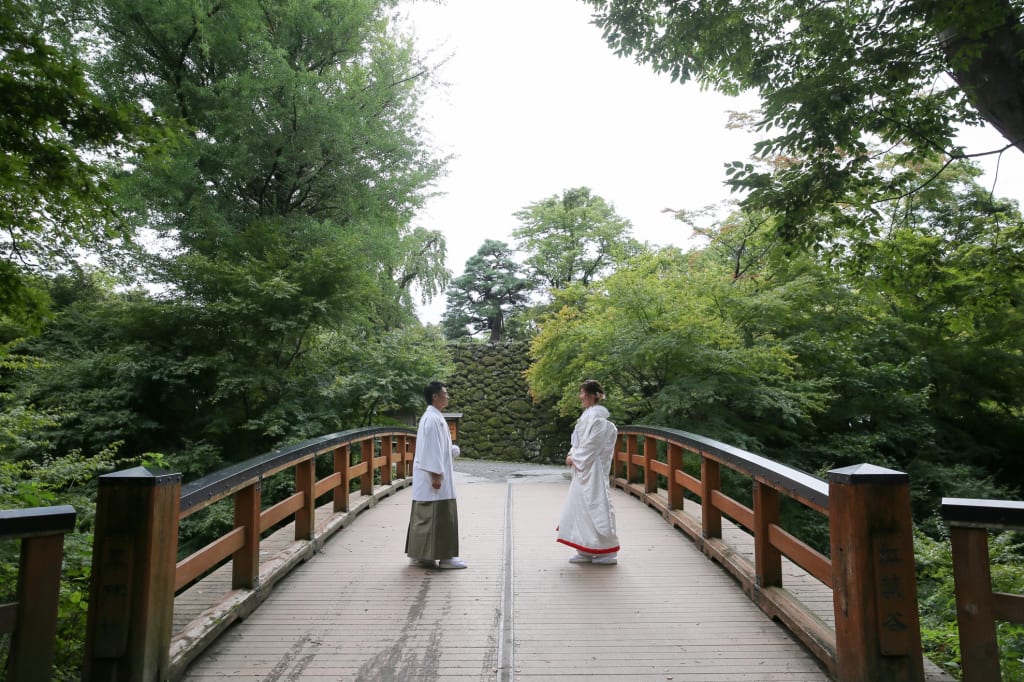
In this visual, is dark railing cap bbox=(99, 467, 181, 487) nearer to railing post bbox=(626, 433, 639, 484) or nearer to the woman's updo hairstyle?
the woman's updo hairstyle

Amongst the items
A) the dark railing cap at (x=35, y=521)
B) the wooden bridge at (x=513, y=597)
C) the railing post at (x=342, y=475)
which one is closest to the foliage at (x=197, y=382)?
the railing post at (x=342, y=475)

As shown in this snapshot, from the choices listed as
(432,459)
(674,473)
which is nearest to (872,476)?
(432,459)

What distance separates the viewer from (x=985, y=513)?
217cm

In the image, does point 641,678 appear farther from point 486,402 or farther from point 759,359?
point 486,402

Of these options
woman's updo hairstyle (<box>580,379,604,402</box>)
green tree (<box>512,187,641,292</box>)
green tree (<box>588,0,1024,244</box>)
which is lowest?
woman's updo hairstyle (<box>580,379,604,402</box>)

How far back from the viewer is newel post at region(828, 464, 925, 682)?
2424 mm

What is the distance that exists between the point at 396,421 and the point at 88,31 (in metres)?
8.15

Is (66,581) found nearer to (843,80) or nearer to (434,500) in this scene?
(434,500)

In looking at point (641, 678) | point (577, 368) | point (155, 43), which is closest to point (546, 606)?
point (641, 678)

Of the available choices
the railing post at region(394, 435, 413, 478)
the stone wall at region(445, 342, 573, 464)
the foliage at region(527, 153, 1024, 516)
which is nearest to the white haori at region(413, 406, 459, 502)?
the foliage at region(527, 153, 1024, 516)

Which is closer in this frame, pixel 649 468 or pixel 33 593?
pixel 33 593

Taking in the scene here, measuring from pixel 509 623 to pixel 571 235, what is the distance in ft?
63.5

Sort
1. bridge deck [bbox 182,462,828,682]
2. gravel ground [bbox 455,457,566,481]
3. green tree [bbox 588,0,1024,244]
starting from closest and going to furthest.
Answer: bridge deck [bbox 182,462,828,682]
green tree [bbox 588,0,1024,244]
gravel ground [bbox 455,457,566,481]

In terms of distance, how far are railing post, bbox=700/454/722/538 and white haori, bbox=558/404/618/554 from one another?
76cm
